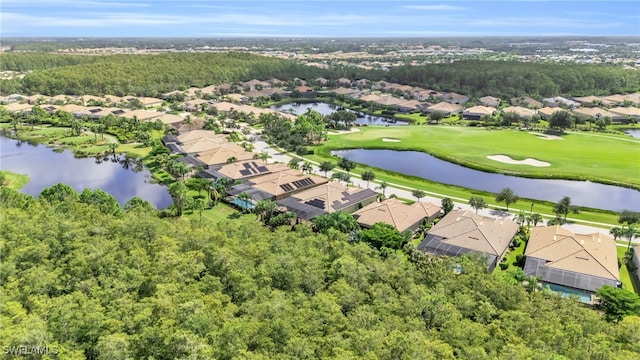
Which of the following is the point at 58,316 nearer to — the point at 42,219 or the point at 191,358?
the point at 191,358

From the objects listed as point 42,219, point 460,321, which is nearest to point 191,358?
point 460,321

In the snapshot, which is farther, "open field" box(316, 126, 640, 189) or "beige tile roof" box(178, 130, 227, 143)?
"beige tile roof" box(178, 130, 227, 143)

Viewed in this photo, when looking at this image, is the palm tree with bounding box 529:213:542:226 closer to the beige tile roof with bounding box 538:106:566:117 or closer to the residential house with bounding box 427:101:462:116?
the residential house with bounding box 427:101:462:116

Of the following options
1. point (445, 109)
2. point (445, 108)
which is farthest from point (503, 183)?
point (445, 108)

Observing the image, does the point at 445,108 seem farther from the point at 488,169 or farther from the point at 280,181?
the point at 280,181

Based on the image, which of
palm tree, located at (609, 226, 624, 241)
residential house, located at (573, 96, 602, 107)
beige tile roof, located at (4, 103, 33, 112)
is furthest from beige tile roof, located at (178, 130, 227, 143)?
residential house, located at (573, 96, 602, 107)

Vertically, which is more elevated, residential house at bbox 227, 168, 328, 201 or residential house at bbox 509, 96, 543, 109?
residential house at bbox 509, 96, 543, 109
